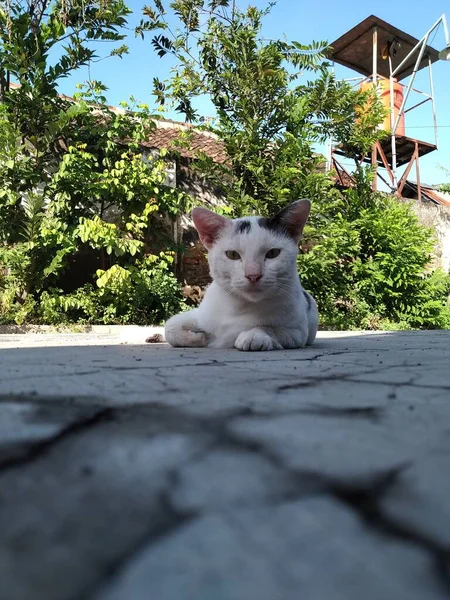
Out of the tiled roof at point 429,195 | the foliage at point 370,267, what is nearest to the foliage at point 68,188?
the foliage at point 370,267

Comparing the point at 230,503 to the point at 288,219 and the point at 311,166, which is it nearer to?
the point at 288,219

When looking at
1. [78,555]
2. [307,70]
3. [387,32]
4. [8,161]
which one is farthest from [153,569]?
[387,32]

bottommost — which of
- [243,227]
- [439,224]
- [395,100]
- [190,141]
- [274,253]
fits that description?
[274,253]

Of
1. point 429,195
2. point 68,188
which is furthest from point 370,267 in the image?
point 429,195

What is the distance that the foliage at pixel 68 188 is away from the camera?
6070 millimetres

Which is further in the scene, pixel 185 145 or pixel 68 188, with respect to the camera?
pixel 185 145

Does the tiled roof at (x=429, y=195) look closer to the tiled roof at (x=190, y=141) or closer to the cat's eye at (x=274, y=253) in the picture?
the tiled roof at (x=190, y=141)

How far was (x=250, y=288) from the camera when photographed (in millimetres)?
2010

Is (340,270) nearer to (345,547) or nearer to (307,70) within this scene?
(307,70)

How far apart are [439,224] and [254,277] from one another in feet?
32.3

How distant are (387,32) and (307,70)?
4.40m

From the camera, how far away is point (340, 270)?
7734mm

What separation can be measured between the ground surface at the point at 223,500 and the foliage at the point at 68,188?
6.11 metres

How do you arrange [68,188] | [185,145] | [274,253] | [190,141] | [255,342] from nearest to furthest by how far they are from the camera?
[255,342] → [274,253] → [68,188] → [185,145] → [190,141]
